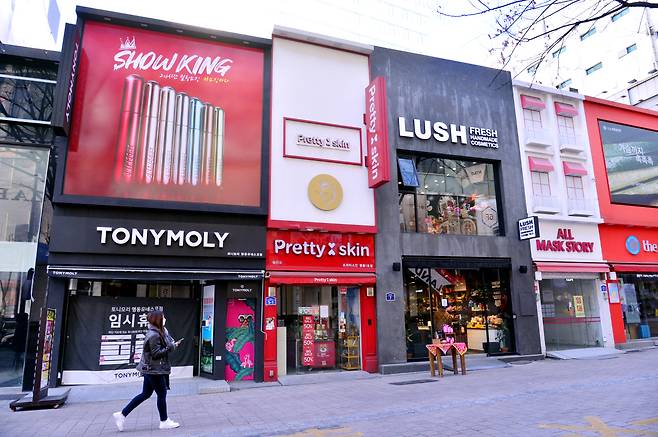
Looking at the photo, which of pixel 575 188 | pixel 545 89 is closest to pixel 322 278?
pixel 575 188

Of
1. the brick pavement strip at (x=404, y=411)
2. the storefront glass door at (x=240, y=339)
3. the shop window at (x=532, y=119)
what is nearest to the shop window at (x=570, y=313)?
the brick pavement strip at (x=404, y=411)

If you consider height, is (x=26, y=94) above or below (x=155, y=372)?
above

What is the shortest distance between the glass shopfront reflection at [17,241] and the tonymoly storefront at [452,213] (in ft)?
31.1

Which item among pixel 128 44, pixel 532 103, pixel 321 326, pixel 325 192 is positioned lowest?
pixel 321 326

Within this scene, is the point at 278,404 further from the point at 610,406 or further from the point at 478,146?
the point at 478,146

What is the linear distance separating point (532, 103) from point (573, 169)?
3.12 metres

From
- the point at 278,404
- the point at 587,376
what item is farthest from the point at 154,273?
the point at 587,376

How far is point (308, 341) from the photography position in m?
13.3

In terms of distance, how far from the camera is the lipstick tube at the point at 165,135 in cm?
1231

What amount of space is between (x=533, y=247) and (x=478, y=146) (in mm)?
4196

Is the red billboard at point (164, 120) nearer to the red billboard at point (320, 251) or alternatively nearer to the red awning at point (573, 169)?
the red billboard at point (320, 251)

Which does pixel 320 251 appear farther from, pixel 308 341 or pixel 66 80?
pixel 66 80

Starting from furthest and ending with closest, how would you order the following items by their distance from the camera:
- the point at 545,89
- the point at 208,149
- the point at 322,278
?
1. the point at 545,89
2. the point at 322,278
3. the point at 208,149

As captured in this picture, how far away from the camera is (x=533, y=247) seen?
53.9 ft
